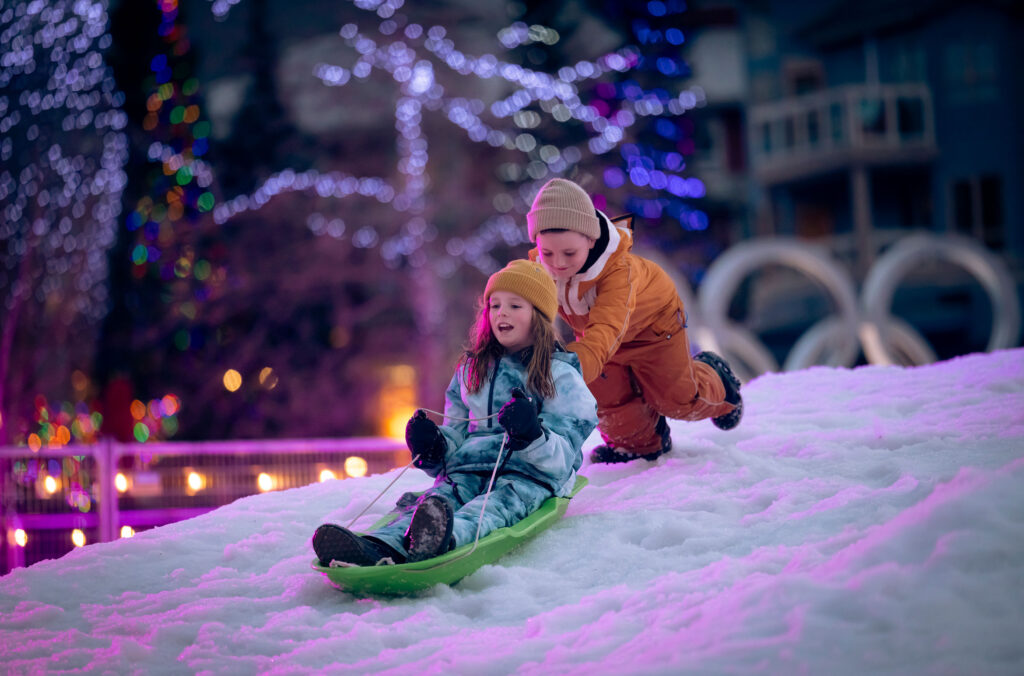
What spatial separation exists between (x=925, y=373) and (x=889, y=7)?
14150 millimetres

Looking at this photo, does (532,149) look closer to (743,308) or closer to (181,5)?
(181,5)

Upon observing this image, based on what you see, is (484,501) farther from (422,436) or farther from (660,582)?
(660,582)

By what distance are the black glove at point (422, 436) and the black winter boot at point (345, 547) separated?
1.43 ft

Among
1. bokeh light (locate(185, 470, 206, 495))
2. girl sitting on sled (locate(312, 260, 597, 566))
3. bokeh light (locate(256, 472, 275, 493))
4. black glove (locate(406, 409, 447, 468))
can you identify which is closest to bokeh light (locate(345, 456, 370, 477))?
bokeh light (locate(256, 472, 275, 493))

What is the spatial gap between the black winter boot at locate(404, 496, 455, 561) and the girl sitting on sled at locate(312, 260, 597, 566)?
229mm

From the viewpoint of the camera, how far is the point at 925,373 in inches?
212

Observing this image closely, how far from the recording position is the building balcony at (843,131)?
16.1 m

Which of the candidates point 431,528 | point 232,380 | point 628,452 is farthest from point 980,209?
point 431,528

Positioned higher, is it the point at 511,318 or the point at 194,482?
the point at 511,318

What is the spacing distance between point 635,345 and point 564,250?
60 centimetres

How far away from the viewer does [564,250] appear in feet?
11.6

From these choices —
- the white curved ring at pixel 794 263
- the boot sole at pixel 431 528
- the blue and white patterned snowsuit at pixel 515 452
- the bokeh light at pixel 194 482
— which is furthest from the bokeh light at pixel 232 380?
the boot sole at pixel 431 528

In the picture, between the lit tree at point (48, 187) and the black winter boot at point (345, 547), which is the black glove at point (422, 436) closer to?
the black winter boot at point (345, 547)

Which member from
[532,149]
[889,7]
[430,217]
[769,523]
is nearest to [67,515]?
[769,523]
